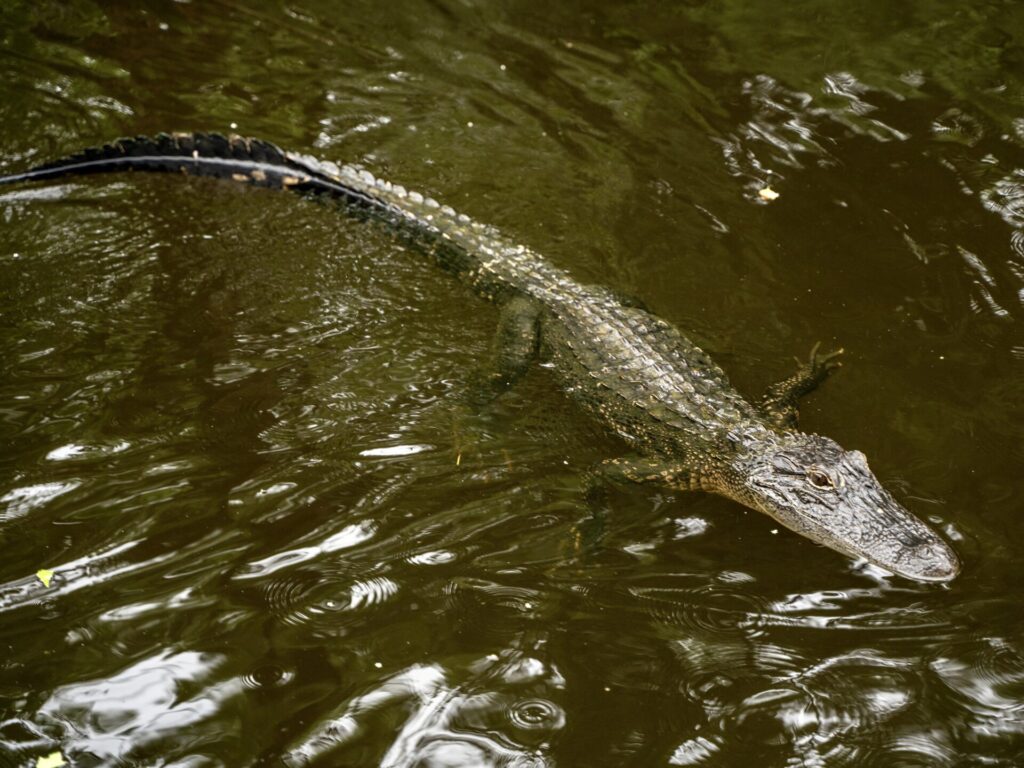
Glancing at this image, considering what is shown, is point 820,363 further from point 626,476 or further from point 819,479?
point 626,476

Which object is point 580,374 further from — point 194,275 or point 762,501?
point 194,275

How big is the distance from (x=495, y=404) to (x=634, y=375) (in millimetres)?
786

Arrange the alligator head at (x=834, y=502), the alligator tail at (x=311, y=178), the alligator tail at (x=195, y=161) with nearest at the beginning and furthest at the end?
the alligator head at (x=834, y=502) < the alligator tail at (x=311, y=178) < the alligator tail at (x=195, y=161)

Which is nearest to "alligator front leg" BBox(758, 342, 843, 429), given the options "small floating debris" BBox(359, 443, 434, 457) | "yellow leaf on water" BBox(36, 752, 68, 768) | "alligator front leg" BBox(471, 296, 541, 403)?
"alligator front leg" BBox(471, 296, 541, 403)

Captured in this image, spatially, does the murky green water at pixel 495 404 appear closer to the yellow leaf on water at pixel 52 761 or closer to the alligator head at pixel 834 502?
the yellow leaf on water at pixel 52 761

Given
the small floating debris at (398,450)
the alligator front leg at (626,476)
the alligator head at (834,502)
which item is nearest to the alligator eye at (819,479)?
the alligator head at (834,502)

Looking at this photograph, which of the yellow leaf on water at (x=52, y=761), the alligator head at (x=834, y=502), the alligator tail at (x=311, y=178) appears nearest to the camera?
the yellow leaf on water at (x=52, y=761)

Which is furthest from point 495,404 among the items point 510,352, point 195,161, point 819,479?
point 195,161

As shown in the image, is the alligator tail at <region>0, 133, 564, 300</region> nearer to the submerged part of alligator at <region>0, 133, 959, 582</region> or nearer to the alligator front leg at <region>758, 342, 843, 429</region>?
the submerged part of alligator at <region>0, 133, 959, 582</region>

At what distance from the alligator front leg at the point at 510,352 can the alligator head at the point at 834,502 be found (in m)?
1.30

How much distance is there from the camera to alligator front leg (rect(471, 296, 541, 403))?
15.6 feet

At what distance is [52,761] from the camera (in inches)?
123

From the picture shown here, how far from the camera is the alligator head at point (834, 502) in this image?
363cm

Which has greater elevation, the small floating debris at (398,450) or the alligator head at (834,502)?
the alligator head at (834,502)
